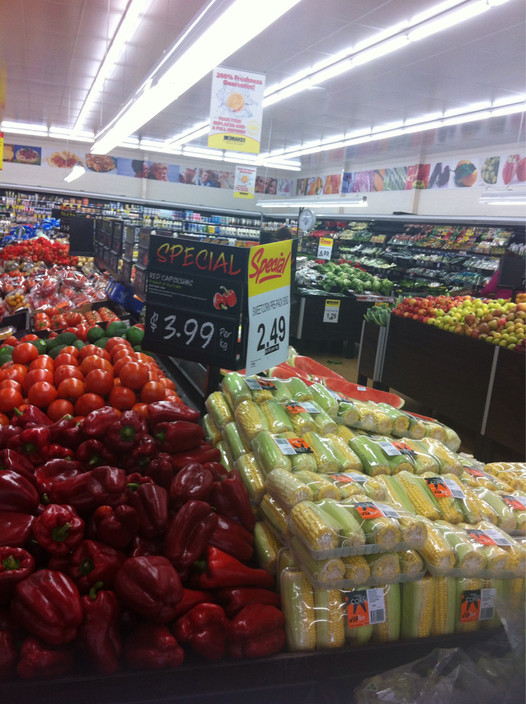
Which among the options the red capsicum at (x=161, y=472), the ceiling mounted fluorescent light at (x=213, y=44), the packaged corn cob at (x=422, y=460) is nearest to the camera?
the red capsicum at (x=161, y=472)

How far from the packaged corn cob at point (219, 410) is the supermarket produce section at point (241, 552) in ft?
0.06

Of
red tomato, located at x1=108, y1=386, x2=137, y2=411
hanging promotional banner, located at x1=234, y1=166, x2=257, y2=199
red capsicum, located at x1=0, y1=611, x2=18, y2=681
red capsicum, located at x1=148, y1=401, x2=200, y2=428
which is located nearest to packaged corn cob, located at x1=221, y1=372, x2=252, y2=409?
red capsicum, located at x1=148, y1=401, x2=200, y2=428

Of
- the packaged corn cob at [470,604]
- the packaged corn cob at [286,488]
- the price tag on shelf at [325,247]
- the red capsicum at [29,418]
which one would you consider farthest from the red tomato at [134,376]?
the price tag on shelf at [325,247]

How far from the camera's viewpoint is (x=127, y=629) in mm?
1300

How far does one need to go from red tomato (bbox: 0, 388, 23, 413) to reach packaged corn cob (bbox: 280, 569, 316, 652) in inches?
52.8

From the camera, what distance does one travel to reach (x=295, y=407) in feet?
6.95

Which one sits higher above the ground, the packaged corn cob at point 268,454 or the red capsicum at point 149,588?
the packaged corn cob at point 268,454

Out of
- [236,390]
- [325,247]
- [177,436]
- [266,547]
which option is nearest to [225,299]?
[236,390]

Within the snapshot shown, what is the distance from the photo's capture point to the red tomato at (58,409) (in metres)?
2.15

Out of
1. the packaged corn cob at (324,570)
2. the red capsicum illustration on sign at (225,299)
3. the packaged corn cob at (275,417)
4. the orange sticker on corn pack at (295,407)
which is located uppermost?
the red capsicum illustration on sign at (225,299)

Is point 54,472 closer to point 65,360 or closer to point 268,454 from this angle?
point 268,454

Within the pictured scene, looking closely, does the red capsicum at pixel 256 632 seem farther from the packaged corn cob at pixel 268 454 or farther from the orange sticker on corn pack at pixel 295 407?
the orange sticker on corn pack at pixel 295 407

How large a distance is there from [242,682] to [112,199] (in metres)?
17.7

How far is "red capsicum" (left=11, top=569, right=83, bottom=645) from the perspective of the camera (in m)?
1.15
